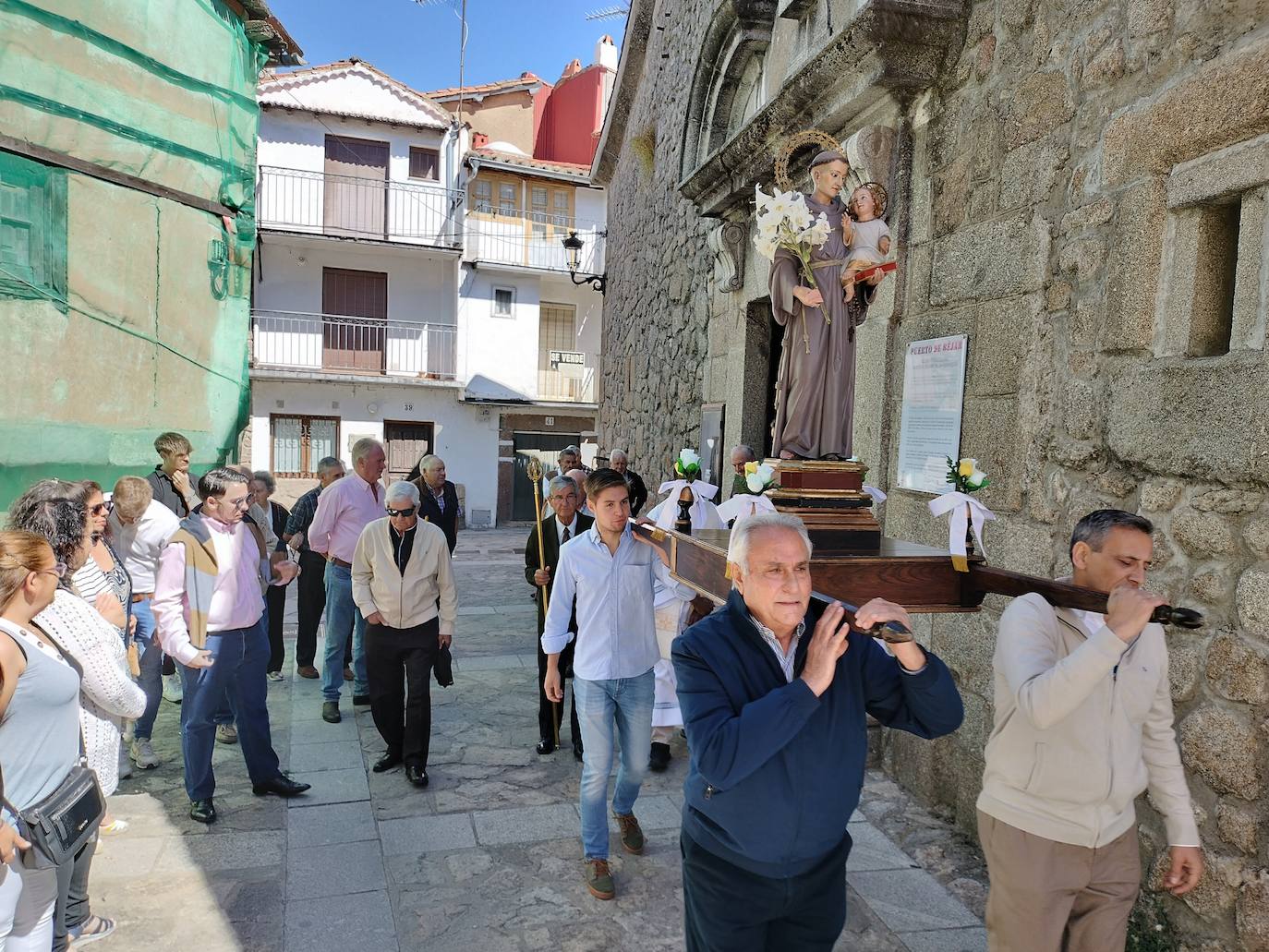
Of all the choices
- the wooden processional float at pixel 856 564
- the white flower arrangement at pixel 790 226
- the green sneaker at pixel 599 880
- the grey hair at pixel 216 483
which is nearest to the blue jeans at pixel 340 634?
the grey hair at pixel 216 483

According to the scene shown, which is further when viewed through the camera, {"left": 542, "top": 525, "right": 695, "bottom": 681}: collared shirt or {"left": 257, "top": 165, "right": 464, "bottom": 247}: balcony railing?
{"left": 257, "top": 165, "right": 464, "bottom": 247}: balcony railing

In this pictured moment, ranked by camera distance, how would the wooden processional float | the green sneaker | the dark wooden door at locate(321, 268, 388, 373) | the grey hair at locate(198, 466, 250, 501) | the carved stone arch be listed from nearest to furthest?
the wooden processional float → the green sneaker → the grey hair at locate(198, 466, 250, 501) → the carved stone arch → the dark wooden door at locate(321, 268, 388, 373)

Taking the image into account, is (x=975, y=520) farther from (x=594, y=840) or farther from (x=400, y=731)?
(x=400, y=731)

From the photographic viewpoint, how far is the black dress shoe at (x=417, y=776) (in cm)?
436

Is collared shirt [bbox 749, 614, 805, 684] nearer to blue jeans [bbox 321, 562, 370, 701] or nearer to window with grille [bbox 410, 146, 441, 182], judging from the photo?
blue jeans [bbox 321, 562, 370, 701]

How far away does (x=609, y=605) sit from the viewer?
3.59 meters

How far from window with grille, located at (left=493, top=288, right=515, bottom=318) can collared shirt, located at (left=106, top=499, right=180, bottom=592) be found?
1610 centimetres

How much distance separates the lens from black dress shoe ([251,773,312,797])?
4.18 m

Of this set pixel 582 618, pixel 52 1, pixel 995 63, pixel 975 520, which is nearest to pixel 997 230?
pixel 995 63

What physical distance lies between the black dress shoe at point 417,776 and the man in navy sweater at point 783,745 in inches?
106

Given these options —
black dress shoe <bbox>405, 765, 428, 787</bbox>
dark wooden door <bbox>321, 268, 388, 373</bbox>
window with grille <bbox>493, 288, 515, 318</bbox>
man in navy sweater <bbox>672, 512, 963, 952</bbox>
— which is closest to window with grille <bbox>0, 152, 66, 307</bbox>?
black dress shoe <bbox>405, 765, 428, 787</bbox>

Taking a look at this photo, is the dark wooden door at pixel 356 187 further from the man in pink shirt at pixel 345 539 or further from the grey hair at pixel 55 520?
the grey hair at pixel 55 520

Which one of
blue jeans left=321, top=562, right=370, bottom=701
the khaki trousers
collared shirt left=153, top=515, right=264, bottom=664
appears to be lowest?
blue jeans left=321, top=562, right=370, bottom=701

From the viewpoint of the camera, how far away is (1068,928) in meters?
2.25
